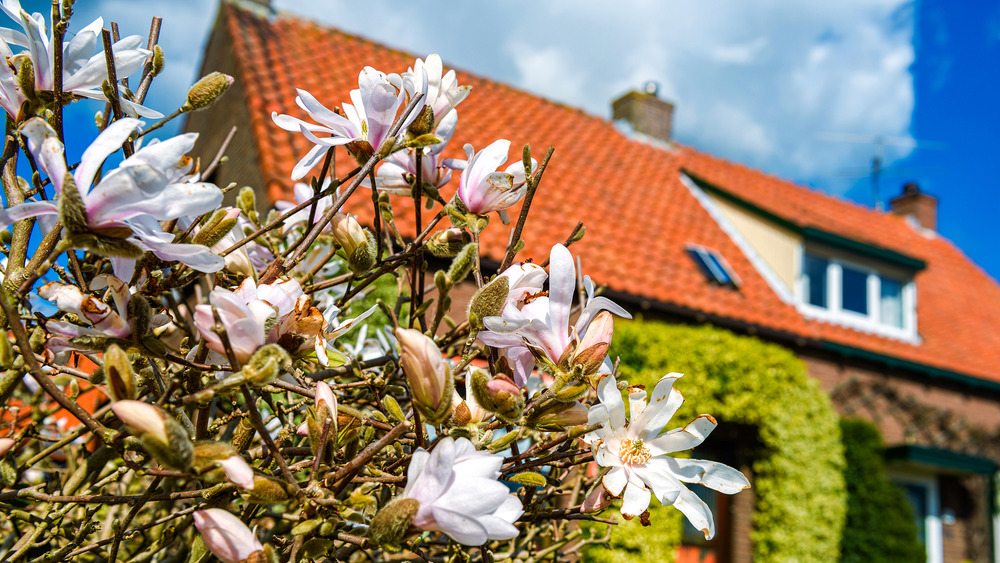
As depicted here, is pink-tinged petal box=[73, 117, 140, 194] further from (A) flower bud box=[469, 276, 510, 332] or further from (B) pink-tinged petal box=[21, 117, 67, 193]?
(A) flower bud box=[469, 276, 510, 332]

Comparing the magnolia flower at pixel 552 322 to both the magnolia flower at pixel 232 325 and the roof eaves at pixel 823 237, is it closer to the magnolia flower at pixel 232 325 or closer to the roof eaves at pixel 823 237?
the magnolia flower at pixel 232 325

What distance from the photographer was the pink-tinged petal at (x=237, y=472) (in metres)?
0.82

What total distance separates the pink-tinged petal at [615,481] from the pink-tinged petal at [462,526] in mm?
243

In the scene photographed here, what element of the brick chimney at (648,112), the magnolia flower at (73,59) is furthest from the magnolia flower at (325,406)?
the brick chimney at (648,112)

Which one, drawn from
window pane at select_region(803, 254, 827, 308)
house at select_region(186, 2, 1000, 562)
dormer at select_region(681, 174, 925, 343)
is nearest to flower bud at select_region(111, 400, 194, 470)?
house at select_region(186, 2, 1000, 562)

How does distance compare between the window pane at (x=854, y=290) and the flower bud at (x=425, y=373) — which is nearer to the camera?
the flower bud at (x=425, y=373)

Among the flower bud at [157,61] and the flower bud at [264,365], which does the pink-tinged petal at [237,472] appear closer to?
the flower bud at [264,365]

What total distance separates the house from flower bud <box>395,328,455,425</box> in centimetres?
A: 557

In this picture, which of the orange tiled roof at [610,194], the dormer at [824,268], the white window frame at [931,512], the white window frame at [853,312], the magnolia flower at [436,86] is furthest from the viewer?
the white window frame at [931,512]

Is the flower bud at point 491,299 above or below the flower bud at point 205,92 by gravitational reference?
below

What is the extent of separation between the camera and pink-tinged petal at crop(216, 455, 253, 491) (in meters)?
0.82

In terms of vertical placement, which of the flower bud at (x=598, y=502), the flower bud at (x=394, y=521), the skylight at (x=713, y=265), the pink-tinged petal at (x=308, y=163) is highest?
the skylight at (x=713, y=265)

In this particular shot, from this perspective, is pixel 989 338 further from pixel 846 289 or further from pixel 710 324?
pixel 710 324

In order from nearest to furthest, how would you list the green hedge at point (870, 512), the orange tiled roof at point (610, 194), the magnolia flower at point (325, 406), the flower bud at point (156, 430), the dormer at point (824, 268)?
1. the flower bud at point (156, 430)
2. the magnolia flower at point (325, 406)
3. the orange tiled roof at point (610, 194)
4. the green hedge at point (870, 512)
5. the dormer at point (824, 268)
